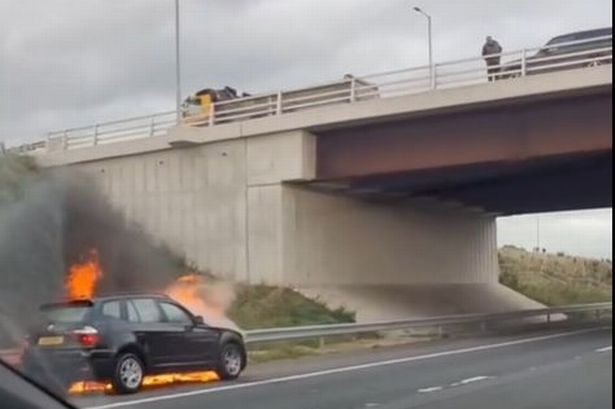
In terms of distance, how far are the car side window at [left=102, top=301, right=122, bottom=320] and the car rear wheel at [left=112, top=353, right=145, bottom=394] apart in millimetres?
598

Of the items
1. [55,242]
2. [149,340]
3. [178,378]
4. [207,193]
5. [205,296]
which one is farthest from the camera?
[207,193]

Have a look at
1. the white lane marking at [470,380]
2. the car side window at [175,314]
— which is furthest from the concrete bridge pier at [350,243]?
the car side window at [175,314]

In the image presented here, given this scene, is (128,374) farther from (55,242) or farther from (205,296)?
(205,296)

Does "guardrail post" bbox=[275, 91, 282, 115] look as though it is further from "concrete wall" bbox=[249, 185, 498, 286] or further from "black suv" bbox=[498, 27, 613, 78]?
"black suv" bbox=[498, 27, 613, 78]

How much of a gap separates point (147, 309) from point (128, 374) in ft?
4.70

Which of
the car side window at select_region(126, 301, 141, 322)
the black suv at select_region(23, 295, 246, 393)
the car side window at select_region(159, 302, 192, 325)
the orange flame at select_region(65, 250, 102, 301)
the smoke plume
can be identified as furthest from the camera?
the car side window at select_region(159, 302, 192, 325)

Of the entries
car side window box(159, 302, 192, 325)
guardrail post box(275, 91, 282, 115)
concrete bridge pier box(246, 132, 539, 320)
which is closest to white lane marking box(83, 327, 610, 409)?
car side window box(159, 302, 192, 325)

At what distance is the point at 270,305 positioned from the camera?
32281 mm

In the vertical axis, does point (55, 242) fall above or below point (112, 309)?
above

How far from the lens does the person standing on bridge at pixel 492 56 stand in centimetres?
3183

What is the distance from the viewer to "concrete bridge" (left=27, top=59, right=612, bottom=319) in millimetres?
30812

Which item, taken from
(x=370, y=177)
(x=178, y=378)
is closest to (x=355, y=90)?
(x=370, y=177)

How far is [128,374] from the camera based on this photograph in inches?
609

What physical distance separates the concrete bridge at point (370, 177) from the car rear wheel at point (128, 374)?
12.2 metres
